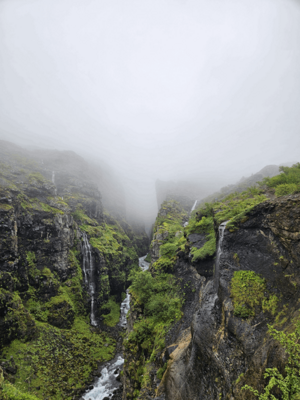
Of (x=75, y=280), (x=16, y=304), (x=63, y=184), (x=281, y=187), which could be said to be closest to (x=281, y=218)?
(x=281, y=187)

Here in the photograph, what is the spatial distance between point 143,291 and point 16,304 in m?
20.4

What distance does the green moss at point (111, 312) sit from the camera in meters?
40.3

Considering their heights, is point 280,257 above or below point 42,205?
above

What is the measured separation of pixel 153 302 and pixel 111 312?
31592 mm

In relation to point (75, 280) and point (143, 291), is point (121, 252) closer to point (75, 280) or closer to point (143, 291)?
point (75, 280)

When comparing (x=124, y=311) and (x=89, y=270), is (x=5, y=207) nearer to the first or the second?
(x=89, y=270)

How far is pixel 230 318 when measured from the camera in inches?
385

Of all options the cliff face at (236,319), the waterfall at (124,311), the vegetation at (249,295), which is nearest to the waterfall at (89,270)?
the waterfall at (124,311)

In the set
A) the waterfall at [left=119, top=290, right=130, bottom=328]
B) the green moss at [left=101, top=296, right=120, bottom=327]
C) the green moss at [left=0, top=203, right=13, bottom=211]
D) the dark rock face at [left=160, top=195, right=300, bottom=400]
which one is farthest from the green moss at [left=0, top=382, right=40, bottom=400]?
the green moss at [left=101, top=296, right=120, bottom=327]

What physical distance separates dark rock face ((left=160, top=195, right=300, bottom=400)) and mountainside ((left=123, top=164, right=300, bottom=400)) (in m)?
0.04

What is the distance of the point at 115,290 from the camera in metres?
49.2

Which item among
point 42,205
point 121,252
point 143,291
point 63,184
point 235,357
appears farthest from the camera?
point 63,184

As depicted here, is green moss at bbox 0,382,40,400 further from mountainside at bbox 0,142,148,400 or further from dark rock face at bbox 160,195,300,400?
dark rock face at bbox 160,195,300,400

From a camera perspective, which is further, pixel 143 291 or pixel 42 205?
pixel 42 205
